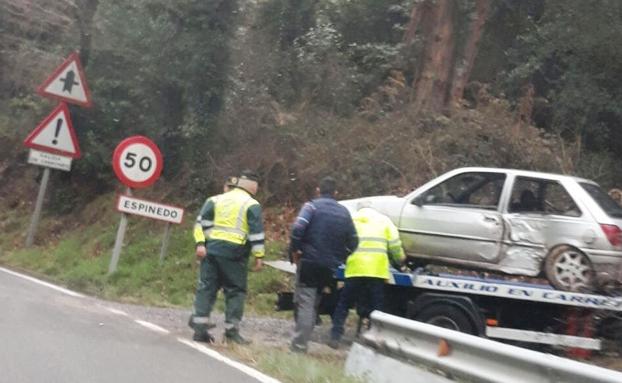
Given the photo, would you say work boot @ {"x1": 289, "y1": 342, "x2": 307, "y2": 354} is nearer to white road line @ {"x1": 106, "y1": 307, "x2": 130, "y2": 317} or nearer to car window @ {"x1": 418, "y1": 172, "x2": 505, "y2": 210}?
car window @ {"x1": 418, "y1": 172, "x2": 505, "y2": 210}

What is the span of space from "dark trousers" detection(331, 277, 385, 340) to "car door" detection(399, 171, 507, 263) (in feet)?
3.19

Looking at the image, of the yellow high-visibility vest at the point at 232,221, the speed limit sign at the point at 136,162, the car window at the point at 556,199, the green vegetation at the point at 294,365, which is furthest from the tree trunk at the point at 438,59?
the green vegetation at the point at 294,365

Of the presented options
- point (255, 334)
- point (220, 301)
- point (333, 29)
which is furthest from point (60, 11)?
point (255, 334)

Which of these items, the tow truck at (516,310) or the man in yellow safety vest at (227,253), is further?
the man in yellow safety vest at (227,253)

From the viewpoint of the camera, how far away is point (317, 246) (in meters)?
9.86

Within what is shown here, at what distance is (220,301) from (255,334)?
2886 mm

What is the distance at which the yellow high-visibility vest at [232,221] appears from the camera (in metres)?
9.80

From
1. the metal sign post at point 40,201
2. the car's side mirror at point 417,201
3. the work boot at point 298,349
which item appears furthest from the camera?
the metal sign post at point 40,201

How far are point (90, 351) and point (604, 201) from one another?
5724 millimetres

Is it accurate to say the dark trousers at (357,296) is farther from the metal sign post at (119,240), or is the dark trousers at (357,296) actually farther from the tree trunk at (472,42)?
the tree trunk at (472,42)

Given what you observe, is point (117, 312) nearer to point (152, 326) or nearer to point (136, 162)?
point (152, 326)

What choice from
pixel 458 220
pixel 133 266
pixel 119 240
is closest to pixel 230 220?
pixel 458 220

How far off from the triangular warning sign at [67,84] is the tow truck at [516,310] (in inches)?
292

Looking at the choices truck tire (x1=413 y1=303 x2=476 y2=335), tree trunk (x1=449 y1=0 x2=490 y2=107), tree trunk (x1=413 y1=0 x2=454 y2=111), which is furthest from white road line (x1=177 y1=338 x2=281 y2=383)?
tree trunk (x1=449 y1=0 x2=490 y2=107)
